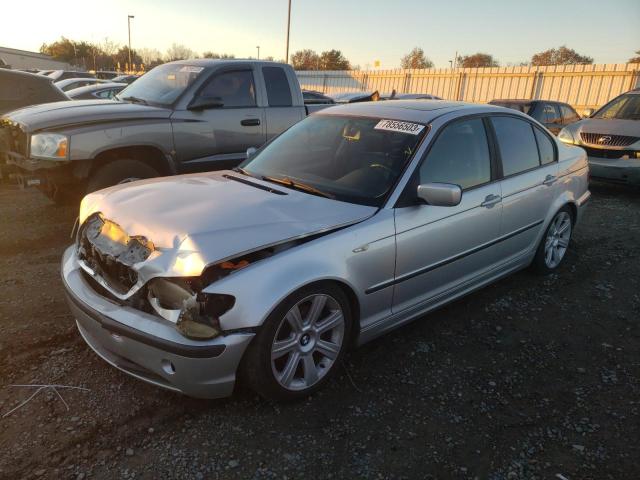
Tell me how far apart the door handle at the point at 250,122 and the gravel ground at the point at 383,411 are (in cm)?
287

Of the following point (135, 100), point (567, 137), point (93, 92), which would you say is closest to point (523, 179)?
point (135, 100)

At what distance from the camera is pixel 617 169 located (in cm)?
795

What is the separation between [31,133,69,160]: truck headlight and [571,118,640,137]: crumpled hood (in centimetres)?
847

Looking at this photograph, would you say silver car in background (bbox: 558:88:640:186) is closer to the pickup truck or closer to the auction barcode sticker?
the pickup truck

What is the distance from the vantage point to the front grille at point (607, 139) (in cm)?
805

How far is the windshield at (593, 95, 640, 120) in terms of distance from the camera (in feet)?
29.0

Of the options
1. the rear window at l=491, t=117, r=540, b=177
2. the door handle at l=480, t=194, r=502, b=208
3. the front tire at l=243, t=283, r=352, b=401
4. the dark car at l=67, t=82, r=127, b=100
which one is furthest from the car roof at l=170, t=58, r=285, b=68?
the dark car at l=67, t=82, r=127, b=100

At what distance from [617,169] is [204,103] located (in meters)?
6.80

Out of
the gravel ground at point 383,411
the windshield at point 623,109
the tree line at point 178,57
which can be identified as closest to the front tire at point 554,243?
the gravel ground at point 383,411

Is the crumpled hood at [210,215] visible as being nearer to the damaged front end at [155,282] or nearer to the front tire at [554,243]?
the damaged front end at [155,282]

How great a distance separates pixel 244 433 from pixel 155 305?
82 cm

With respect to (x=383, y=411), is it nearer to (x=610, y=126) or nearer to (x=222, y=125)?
(x=222, y=125)

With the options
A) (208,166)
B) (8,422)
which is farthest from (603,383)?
(208,166)

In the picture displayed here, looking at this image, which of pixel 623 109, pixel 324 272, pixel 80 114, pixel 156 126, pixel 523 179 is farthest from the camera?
pixel 623 109
